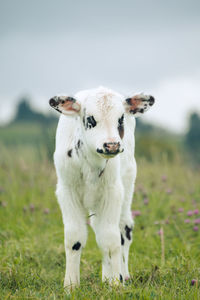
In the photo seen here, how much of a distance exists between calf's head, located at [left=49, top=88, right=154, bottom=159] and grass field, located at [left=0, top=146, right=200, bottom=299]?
143 centimetres

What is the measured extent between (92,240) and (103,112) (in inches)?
125

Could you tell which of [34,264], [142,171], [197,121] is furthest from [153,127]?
[34,264]

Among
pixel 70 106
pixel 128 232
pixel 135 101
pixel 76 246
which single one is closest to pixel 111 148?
pixel 70 106

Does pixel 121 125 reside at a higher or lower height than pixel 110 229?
higher

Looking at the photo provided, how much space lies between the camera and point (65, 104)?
4.14 meters

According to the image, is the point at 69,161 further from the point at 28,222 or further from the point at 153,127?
Answer: the point at 153,127

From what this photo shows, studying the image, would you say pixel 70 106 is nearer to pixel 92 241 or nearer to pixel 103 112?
pixel 103 112

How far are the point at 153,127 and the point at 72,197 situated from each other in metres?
59.2

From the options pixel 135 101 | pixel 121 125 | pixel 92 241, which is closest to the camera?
pixel 121 125

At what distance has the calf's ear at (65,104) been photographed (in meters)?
4.12

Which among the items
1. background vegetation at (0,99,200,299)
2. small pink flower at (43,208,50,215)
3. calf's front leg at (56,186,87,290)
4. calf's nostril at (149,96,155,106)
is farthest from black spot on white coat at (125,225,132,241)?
small pink flower at (43,208,50,215)

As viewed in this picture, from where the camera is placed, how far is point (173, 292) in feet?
13.1

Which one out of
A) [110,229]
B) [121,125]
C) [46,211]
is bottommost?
[46,211]

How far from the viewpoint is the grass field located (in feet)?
13.7
